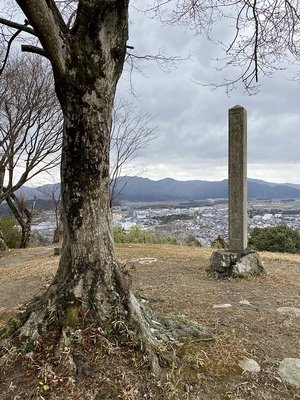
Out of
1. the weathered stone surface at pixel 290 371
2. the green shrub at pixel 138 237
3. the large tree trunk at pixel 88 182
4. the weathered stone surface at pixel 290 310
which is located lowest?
the green shrub at pixel 138 237

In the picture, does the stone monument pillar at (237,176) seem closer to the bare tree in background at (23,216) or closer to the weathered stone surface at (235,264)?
the weathered stone surface at (235,264)

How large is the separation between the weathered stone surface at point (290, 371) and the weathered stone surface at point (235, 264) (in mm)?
2811

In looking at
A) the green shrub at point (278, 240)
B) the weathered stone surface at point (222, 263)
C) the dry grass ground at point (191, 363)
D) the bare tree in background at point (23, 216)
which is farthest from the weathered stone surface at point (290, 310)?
the bare tree in background at point (23, 216)

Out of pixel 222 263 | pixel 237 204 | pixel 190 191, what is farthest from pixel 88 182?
pixel 190 191

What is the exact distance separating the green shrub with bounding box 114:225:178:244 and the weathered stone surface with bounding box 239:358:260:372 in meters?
10.3

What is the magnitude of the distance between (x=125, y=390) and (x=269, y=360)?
114cm

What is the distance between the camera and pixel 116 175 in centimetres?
1170

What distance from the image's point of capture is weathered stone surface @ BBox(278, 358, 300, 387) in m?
1.98

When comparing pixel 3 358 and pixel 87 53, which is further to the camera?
pixel 87 53

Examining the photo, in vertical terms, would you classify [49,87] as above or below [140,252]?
above

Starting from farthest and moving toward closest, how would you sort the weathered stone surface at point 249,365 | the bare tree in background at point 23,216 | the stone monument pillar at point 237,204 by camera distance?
the bare tree in background at point 23,216
the stone monument pillar at point 237,204
the weathered stone surface at point 249,365

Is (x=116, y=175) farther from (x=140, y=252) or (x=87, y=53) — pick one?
(x=87, y=53)

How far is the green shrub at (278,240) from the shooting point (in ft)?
33.4

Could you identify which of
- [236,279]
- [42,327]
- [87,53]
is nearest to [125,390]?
[42,327]
